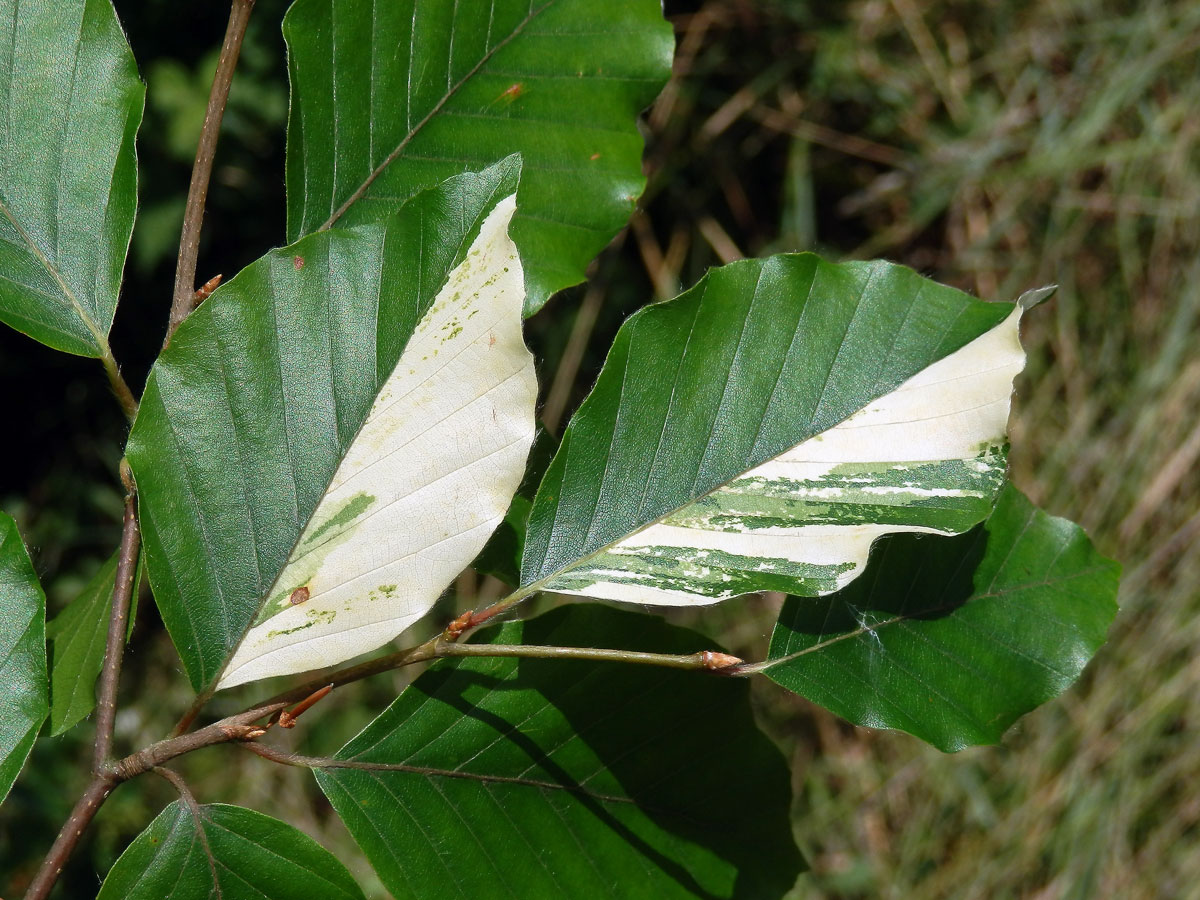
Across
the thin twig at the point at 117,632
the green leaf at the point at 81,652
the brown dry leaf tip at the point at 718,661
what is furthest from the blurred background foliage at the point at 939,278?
the brown dry leaf tip at the point at 718,661

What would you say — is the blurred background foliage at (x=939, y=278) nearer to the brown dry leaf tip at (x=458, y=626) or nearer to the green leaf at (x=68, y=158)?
the green leaf at (x=68, y=158)

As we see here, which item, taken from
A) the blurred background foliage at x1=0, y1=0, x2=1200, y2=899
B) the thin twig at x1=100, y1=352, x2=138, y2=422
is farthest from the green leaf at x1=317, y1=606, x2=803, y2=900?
the blurred background foliage at x1=0, y1=0, x2=1200, y2=899

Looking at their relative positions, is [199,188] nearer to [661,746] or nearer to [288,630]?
[288,630]

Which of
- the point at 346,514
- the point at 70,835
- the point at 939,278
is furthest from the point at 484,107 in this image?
the point at 939,278

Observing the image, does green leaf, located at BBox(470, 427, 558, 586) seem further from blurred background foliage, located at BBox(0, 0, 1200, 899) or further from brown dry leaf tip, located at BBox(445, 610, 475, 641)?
blurred background foliage, located at BBox(0, 0, 1200, 899)

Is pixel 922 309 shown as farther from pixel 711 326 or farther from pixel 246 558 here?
pixel 246 558
